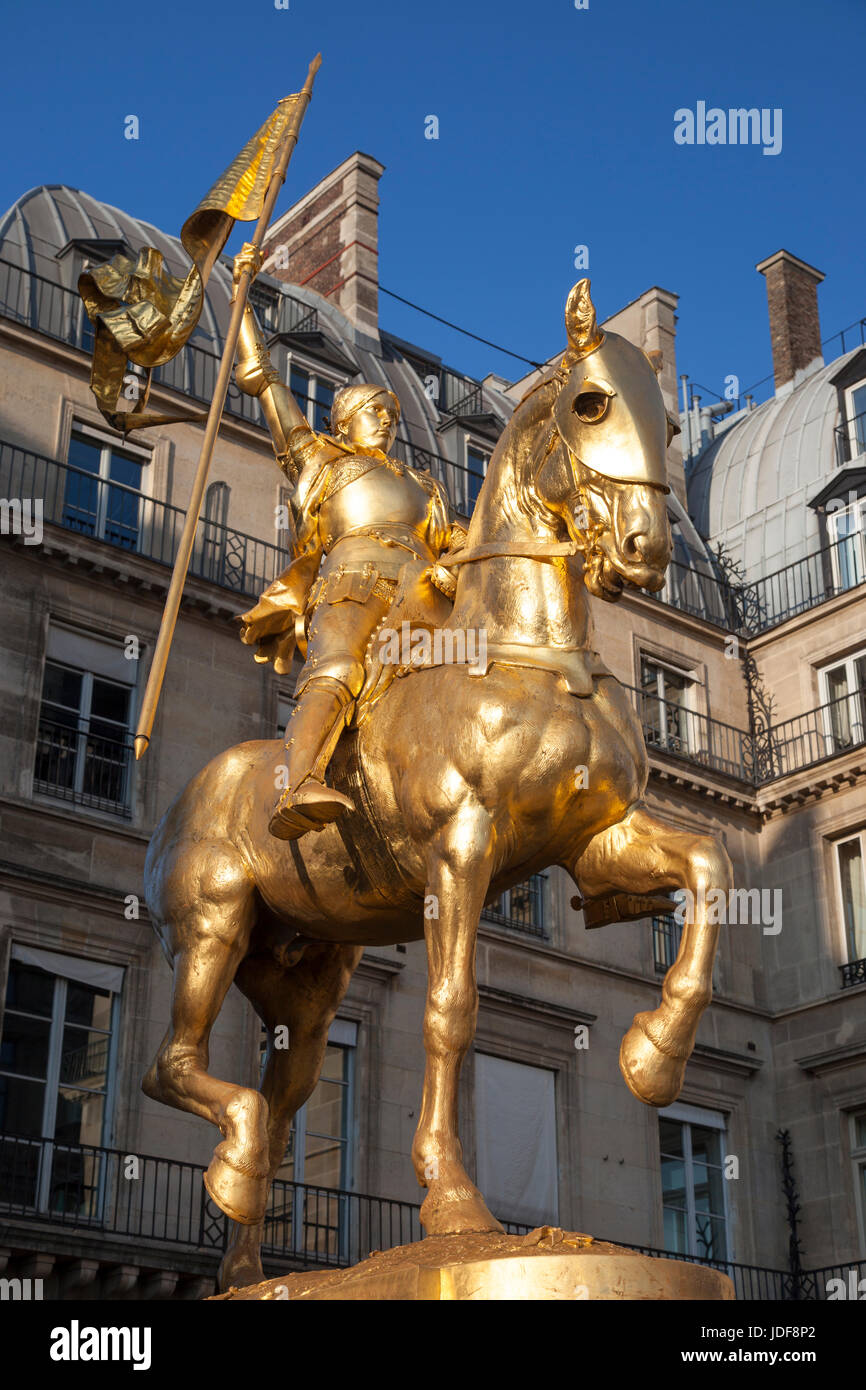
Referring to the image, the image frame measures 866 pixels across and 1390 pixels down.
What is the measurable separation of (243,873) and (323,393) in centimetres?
1959

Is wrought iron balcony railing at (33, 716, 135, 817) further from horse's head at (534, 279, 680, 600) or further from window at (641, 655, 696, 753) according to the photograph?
horse's head at (534, 279, 680, 600)

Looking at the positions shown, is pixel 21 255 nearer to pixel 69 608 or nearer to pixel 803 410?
pixel 69 608

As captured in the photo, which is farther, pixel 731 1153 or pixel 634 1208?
pixel 731 1153

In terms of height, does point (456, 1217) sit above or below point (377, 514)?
below

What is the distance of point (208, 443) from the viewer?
6988 millimetres

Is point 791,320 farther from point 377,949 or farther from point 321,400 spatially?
point 377,949

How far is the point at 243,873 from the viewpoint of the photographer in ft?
22.1

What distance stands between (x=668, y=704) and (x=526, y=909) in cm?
522

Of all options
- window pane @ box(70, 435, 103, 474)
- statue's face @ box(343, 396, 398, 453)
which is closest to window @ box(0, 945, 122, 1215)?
window pane @ box(70, 435, 103, 474)

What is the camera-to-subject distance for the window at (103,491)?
840 inches

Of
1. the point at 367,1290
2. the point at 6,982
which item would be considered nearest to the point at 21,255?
the point at 6,982

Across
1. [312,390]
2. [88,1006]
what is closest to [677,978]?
[88,1006]

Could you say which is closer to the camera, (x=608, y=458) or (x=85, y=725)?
(x=608, y=458)

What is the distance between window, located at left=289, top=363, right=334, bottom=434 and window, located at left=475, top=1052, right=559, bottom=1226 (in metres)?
8.93
